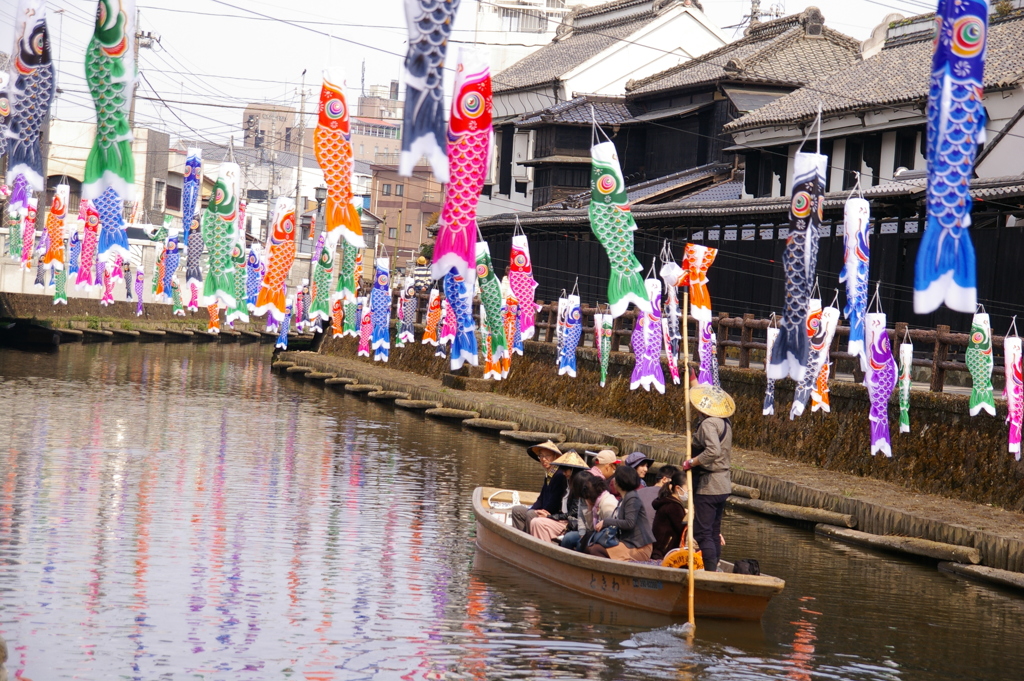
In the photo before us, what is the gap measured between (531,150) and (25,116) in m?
38.3

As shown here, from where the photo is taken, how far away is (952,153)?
33.2ft

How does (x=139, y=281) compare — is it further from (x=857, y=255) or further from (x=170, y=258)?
(x=857, y=255)

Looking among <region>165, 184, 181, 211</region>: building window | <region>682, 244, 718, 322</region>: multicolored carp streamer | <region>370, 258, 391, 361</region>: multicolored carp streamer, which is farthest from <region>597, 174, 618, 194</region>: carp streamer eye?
<region>165, 184, 181, 211</region>: building window

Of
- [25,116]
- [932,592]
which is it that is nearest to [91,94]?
[25,116]

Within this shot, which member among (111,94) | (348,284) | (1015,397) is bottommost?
(1015,397)

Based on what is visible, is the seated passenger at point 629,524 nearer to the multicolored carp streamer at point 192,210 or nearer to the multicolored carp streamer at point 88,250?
the multicolored carp streamer at point 192,210

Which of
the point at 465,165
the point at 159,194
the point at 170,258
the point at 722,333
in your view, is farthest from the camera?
the point at 159,194

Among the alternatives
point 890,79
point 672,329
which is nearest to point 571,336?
point 672,329

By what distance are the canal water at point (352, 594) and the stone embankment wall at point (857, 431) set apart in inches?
98.9

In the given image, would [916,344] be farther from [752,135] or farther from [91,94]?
[91,94]

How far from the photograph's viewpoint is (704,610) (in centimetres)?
1353

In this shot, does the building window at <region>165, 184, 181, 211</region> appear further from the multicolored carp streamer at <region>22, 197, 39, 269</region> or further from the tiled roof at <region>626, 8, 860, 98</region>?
the tiled roof at <region>626, 8, 860, 98</region>

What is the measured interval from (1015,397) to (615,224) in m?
7.33

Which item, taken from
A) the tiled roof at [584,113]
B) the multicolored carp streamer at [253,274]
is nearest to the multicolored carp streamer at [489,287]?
the multicolored carp streamer at [253,274]
